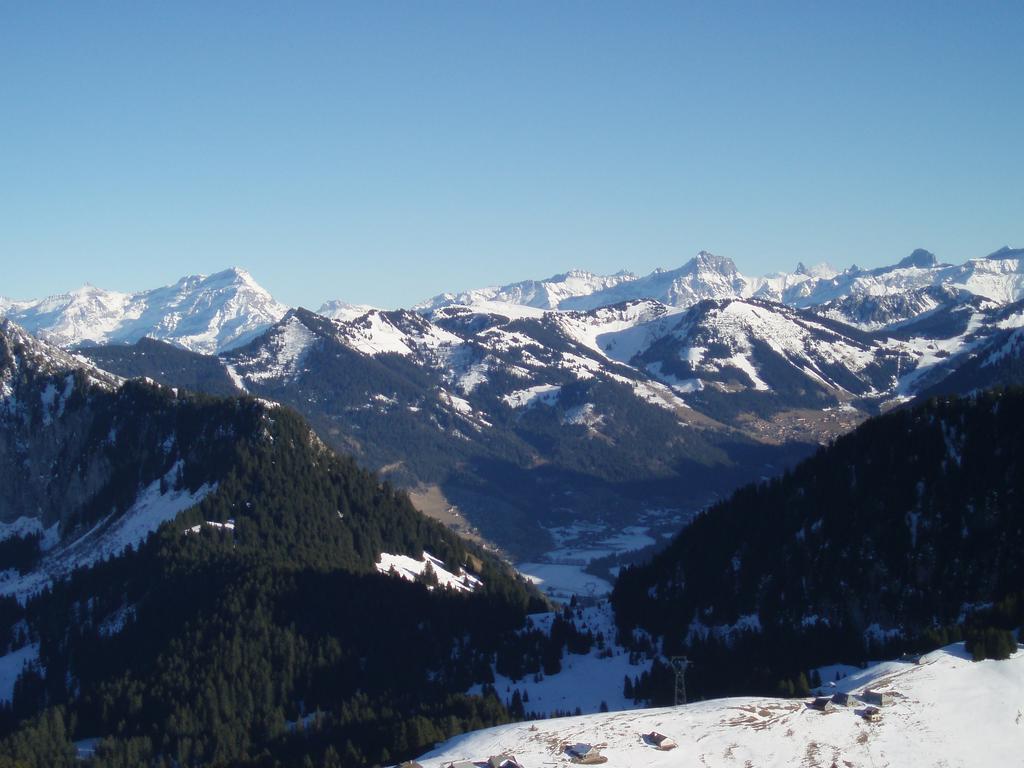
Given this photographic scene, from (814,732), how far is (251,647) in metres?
75.8

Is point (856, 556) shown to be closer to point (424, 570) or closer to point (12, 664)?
point (424, 570)

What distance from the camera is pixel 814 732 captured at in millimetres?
98250

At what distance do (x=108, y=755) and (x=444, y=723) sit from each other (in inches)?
1577

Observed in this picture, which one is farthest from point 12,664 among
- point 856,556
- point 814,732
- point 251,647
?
point 814,732

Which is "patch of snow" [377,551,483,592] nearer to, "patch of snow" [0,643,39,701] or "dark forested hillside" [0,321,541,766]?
"dark forested hillside" [0,321,541,766]

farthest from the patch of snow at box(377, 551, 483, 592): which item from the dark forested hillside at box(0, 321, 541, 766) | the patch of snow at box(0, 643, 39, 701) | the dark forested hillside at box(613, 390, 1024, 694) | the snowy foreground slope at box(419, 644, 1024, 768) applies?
the snowy foreground slope at box(419, 644, 1024, 768)

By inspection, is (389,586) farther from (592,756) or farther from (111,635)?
(592,756)

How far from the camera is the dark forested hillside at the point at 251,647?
130 m

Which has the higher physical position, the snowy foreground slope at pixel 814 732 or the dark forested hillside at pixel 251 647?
the dark forested hillside at pixel 251 647

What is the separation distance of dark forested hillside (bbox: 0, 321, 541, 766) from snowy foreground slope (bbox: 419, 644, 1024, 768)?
1308cm

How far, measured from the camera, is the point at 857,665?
124188 mm

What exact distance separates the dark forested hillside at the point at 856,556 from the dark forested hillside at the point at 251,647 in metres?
24.2

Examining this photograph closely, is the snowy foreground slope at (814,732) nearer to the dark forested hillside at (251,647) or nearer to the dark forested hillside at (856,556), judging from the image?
the dark forested hillside at (251,647)

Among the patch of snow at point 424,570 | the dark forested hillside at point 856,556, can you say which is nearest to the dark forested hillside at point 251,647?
the patch of snow at point 424,570
